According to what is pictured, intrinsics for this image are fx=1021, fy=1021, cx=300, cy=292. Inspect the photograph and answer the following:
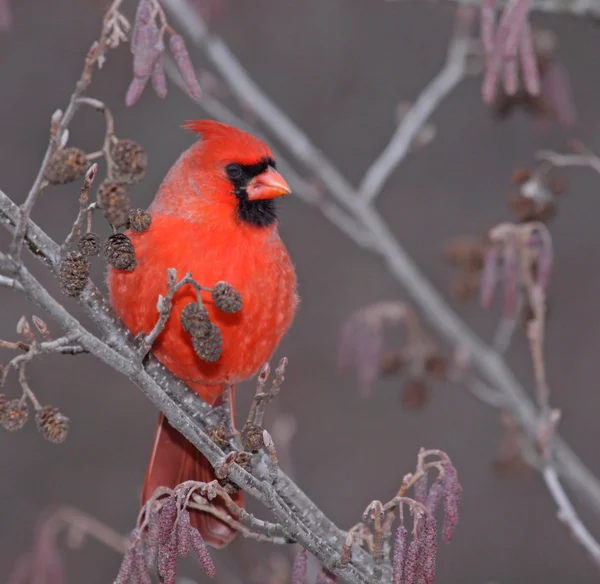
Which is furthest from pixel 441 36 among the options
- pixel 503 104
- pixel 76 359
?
pixel 503 104

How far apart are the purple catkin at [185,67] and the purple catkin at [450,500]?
2.64ft

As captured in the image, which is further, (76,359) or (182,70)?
(76,359)

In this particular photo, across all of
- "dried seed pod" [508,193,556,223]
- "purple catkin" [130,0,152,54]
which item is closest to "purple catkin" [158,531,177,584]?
"purple catkin" [130,0,152,54]

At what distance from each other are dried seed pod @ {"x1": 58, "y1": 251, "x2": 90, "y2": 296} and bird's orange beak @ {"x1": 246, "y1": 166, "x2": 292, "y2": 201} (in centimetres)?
103

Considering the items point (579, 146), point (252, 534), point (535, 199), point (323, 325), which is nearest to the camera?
point (252, 534)

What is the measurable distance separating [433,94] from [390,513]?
167 centimetres

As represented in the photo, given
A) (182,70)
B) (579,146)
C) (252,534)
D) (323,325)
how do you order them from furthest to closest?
(323,325) → (579,146) → (252,534) → (182,70)

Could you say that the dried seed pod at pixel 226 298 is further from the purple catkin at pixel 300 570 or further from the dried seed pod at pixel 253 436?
the purple catkin at pixel 300 570

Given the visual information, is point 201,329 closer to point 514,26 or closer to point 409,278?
point 514,26

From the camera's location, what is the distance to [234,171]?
271 centimetres

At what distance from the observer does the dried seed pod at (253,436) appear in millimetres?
1778

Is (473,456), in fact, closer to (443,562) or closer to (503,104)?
(443,562)

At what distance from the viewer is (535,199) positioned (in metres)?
2.61

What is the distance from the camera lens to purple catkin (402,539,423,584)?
5.62ft
